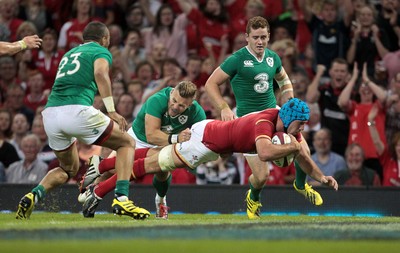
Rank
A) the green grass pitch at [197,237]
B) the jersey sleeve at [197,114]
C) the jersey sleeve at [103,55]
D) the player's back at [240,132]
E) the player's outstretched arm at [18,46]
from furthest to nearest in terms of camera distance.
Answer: the jersey sleeve at [197,114], the player's outstretched arm at [18,46], the player's back at [240,132], the jersey sleeve at [103,55], the green grass pitch at [197,237]

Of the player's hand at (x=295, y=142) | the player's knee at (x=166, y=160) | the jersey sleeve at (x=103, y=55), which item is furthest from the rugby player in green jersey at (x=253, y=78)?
the jersey sleeve at (x=103, y=55)

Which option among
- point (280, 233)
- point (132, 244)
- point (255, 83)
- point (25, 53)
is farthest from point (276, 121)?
point (25, 53)

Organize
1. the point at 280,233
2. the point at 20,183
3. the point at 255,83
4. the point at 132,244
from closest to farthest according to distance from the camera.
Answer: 1. the point at 132,244
2. the point at 280,233
3. the point at 255,83
4. the point at 20,183

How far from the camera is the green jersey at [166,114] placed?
13.7m

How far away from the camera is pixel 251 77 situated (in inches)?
536

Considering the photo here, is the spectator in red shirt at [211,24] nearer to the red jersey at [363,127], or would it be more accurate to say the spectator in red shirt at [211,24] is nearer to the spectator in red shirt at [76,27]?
the spectator in red shirt at [76,27]

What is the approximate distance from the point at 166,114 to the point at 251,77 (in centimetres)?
129

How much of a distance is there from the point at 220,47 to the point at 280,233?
34.3ft

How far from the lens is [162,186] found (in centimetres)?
1377

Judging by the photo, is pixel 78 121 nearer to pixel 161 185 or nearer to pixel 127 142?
pixel 127 142

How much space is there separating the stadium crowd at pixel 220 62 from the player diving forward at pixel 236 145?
13.3 ft

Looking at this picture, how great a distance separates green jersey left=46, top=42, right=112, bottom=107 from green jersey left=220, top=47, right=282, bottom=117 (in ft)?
7.25

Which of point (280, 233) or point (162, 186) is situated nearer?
point (280, 233)

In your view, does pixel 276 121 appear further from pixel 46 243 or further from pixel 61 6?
pixel 61 6
